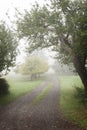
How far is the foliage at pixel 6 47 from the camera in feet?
94.6

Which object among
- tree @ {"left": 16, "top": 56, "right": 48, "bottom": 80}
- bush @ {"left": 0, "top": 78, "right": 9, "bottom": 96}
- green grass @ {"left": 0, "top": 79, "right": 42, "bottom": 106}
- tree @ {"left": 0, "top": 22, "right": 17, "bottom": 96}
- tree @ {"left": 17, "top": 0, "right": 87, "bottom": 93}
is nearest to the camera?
tree @ {"left": 17, "top": 0, "right": 87, "bottom": 93}

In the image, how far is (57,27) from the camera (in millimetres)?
24562

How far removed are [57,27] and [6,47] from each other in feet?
27.4

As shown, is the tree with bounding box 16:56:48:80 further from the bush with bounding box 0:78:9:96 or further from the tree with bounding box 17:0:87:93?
the tree with bounding box 17:0:87:93

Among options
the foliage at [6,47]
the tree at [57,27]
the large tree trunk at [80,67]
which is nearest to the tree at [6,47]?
the foliage at [6,47]

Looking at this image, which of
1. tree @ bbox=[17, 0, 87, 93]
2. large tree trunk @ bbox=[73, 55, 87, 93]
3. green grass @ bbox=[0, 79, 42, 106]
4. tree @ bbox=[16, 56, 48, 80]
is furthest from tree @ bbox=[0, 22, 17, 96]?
tree @ bbox=[16, 56, 48, 80]

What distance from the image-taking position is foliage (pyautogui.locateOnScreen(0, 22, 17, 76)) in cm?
2883

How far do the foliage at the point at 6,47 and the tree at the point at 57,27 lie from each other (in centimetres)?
233

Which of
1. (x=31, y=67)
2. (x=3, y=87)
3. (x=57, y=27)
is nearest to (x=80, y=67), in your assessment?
(x=57, y=27)

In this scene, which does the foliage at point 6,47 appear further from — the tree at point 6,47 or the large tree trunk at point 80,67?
the large tree trunk at point 80,67

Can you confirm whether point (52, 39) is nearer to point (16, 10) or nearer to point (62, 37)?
point (62, 37)

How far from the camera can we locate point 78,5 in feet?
78.0

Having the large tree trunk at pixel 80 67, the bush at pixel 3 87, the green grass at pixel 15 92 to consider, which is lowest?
the green grass at pixel 15 92

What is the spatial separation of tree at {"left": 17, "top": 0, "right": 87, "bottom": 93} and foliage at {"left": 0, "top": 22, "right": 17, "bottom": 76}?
2.33 meters
